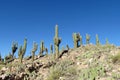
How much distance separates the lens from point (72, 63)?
770 inches

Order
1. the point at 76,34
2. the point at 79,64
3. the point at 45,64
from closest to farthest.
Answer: the point at 79,64 → the point at 45,64 → the point at 76,34

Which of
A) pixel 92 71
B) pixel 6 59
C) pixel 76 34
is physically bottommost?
pixel 92 71

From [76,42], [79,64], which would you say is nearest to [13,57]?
[76,42]

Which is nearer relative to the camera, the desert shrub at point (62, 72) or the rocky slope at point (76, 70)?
the rocky slope at point (76, 70)

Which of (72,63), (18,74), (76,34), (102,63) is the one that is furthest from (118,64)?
(76,34)

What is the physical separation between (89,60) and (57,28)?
269 inches

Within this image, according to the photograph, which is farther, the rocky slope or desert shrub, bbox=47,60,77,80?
desert shrub, bbox=47,60,77,80

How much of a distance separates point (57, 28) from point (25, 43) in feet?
14.2

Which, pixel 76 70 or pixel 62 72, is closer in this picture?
pixel 62 72

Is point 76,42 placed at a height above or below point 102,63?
above

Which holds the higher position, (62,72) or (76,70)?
(76,70)

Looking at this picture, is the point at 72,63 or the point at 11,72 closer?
the point at 11,72

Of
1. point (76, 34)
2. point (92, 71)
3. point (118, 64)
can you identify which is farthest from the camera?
point (76, 34)

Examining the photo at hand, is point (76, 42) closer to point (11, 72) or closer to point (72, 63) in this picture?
point (72, 63)
